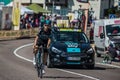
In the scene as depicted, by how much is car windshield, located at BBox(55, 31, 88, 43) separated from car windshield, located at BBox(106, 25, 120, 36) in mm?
6493

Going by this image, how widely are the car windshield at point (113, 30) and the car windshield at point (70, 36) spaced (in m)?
6.49

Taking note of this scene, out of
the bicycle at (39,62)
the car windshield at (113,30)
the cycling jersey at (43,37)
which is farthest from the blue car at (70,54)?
the car windshield at (113,30)

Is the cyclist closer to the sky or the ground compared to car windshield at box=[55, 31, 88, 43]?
closer to the sky

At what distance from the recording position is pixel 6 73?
1817 centimetres

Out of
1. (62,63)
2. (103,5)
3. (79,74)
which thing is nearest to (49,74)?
(79,74)

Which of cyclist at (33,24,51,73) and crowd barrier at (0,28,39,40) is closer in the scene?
cyclist at (33,24,51,73)

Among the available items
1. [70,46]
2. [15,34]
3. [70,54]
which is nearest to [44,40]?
[70,54]

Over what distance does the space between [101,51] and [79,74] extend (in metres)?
11.0

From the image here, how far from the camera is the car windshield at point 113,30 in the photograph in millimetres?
28844

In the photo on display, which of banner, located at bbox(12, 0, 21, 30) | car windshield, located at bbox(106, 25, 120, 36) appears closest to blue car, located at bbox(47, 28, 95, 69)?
car windshield, located at bbox(106, 25, 120, 36)

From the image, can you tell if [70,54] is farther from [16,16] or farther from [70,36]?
[16,16]

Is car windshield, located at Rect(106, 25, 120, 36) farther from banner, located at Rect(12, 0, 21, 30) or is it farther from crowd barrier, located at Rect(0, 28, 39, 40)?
banner, located at Rect(12, 0, 21, 30)

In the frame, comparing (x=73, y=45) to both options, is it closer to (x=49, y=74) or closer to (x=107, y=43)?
(x=49, y=74)

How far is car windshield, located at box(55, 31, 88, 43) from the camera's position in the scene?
22.1 metres
